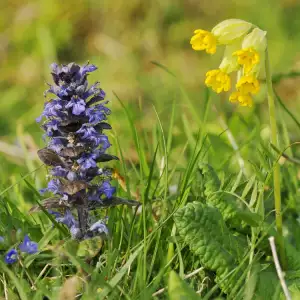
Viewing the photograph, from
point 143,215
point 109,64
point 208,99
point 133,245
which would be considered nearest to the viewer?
point 143,215

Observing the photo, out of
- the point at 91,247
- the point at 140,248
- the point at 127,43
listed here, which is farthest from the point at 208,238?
the point at 127,43

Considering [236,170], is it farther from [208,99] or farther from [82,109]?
[82,109]

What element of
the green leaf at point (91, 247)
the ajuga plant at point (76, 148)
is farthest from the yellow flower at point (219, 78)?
the green leaf at point (91, 247)

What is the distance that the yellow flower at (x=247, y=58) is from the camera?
1928 mm

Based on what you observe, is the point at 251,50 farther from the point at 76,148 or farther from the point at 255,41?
the point at 76,148

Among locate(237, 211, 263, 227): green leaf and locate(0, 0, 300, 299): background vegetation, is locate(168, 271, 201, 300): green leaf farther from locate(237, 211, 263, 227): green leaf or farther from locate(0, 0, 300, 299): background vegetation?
locate(0, 0, 300, 299): background vegetation

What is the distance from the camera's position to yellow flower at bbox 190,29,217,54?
2002 millimetres

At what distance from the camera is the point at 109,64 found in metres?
5.38

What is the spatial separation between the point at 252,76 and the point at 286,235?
663 millimetres

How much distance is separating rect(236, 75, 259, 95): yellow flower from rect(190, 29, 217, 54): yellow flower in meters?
0.13

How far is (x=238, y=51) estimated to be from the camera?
193 cm

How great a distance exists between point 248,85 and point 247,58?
0.08 metres

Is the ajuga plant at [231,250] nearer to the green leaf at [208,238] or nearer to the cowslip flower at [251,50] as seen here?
the green leaf at [208,238]

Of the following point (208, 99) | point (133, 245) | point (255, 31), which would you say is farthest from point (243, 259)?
point (208, 99)
